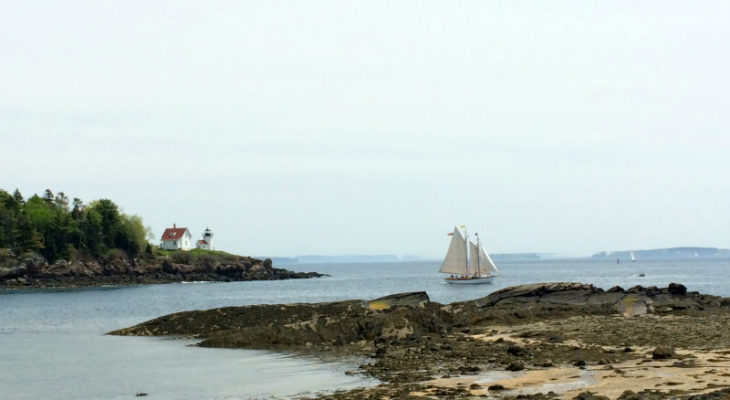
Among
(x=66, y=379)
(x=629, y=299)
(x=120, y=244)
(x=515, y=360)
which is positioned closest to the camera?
(x=515, y=360)

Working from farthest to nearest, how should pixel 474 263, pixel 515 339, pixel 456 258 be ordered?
pixel 474 263, pixel 456 258, pixel 515 339

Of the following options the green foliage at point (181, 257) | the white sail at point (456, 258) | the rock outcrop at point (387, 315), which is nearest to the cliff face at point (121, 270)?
the green foliage at point (181, 257)

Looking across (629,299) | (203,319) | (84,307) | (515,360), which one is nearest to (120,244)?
(84,307)

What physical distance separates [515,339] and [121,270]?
147215mm

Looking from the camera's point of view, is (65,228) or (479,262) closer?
(479,262)

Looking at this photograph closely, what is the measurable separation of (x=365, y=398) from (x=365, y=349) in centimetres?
1394

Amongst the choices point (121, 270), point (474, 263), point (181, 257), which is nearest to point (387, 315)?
point (474, 263)

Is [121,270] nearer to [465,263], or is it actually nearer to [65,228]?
[65,228]

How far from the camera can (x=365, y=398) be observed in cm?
2358

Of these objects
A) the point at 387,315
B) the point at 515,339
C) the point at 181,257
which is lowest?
the point at 515,339

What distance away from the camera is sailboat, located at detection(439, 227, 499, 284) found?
151 m

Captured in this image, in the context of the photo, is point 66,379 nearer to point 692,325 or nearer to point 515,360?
point 515,360

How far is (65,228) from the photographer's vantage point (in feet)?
548

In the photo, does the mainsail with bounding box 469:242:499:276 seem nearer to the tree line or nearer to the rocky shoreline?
the tree line
